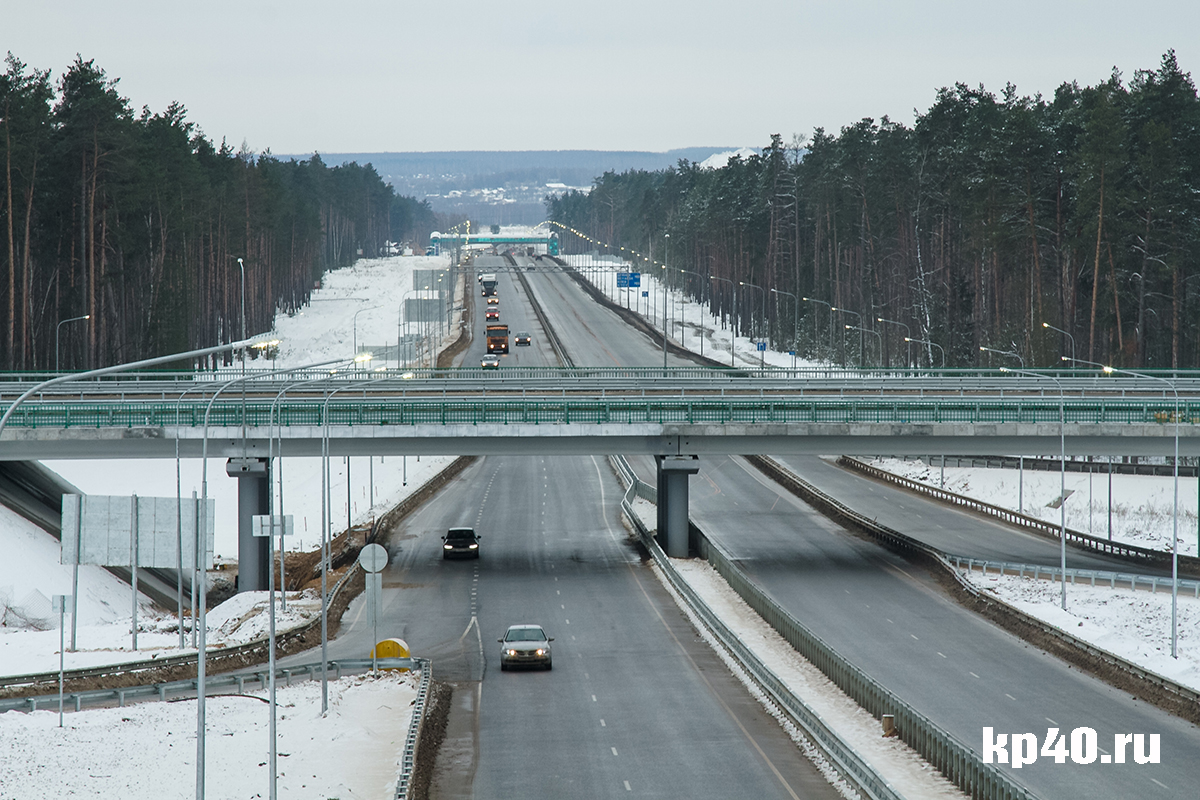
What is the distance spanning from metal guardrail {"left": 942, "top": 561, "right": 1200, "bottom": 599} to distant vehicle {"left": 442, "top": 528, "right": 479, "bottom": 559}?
20.9 metres

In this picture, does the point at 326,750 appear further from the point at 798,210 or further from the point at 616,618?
the point at 798,210

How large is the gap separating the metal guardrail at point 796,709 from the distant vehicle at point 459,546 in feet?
33.4

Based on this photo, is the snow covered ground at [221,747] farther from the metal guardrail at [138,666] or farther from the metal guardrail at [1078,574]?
the metal guardrail at [1078,574]

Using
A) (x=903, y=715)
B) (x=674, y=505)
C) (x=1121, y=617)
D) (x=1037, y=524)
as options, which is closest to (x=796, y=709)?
(x=903, y=715)

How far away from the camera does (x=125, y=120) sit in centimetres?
9225

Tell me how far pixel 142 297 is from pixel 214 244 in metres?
21.7

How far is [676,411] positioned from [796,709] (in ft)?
86.2

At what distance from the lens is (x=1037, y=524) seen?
6744 centimetres

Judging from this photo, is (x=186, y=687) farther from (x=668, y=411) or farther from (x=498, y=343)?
(x=498, y=343)

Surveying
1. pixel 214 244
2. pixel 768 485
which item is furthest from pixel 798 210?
pixel 768 485

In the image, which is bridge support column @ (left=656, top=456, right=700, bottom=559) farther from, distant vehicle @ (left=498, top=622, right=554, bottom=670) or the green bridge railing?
distant vehicle @ (left=498, top=622, right=554, bottom=670)

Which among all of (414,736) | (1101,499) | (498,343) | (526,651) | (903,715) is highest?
(498,343)

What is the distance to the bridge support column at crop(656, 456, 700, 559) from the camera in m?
59.9

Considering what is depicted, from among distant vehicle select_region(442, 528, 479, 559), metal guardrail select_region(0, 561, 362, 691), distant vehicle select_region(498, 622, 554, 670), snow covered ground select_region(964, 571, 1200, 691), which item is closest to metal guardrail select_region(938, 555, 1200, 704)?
snow covered ground select_region(964, 571, 1200, 691)
